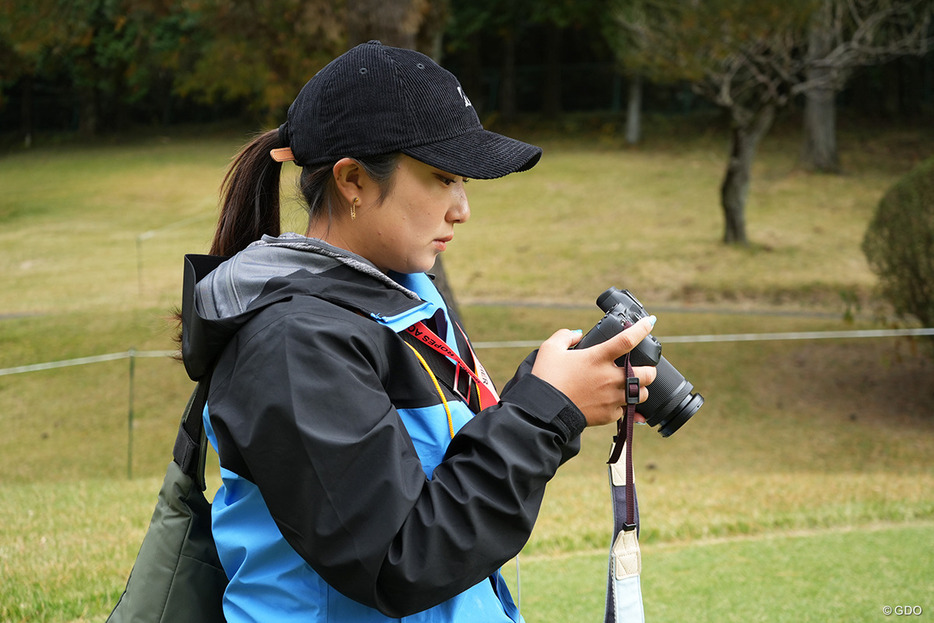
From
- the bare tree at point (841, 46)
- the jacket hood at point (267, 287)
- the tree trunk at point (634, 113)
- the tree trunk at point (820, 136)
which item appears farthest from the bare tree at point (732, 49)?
the jacket hood at point (267, 287)

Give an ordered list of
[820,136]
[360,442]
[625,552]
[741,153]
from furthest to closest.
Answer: [820,136]
[741,153]
[625,552]
[360,442]

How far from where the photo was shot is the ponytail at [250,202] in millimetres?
1929

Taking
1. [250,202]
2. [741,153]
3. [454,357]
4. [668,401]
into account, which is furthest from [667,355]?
[454,357]

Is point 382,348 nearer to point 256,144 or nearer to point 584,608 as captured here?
point 256,144

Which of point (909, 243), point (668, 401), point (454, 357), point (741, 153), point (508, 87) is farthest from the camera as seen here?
point (508, 87)

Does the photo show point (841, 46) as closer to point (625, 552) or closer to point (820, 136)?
point (820, 136)

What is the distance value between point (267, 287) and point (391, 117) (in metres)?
0.34

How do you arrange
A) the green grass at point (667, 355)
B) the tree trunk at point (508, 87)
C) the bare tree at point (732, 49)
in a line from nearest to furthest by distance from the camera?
the green grass at point (667, 355), the bare tree at point (732, 49), the tree trunk at point (508, 87)

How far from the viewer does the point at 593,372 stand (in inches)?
61.9

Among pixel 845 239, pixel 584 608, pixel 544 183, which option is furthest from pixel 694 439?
pixel 544 183

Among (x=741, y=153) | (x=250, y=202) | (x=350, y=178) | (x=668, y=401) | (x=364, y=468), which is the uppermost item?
(x=350, y=178)

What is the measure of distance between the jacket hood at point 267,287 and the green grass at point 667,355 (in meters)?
0.42

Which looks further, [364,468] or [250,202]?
[250,202]

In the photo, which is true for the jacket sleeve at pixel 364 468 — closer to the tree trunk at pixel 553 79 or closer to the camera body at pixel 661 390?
the camera body at pixel 661 390
